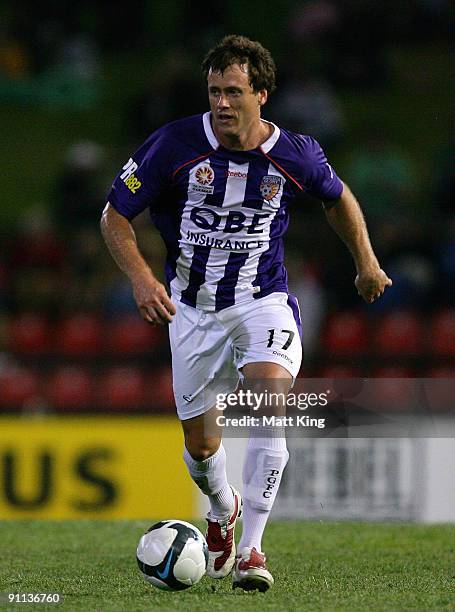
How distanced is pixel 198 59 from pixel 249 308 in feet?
26.1

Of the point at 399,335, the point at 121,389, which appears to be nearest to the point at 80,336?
→ the point at 121,389

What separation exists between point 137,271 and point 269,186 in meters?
0.70

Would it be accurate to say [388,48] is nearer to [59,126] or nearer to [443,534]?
[59,126]

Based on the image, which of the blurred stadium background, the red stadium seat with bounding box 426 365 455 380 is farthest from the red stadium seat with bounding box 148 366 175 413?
the red stadium seat with bounding box 426 365 455 380

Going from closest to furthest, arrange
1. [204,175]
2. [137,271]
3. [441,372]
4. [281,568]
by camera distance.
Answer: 1. [137,271]
2. [204,175]
3. [281,568]
4. [441,372]

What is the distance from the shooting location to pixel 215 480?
527 centimetres

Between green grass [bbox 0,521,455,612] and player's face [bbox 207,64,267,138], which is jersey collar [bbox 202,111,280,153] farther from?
green grass [bbox 0,521,455,612]

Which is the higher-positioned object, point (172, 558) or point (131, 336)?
point (131, 336)

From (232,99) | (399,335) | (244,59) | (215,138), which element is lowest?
(399,335)

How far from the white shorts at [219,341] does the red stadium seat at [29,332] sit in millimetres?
5260

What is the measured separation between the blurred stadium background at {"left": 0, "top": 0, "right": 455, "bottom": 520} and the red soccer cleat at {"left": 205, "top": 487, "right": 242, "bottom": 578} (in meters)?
2.14

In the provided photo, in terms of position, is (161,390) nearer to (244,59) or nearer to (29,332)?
(29,332)

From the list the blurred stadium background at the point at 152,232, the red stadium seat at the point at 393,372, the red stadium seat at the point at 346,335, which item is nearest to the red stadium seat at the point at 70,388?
the blurred stadium background at the point at 152,232

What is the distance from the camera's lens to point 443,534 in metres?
6.65
